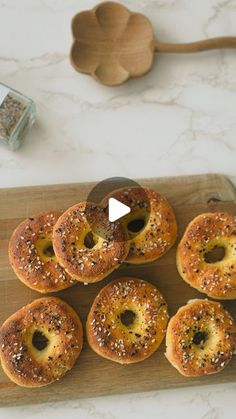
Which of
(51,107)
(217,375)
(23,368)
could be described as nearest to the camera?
(23,368)

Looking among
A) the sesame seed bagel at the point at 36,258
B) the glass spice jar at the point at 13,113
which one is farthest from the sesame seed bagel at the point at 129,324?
the glass spice jar at the point at 13,113

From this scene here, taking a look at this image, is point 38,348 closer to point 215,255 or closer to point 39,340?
point 39,340

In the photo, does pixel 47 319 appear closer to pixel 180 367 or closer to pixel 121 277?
pixel 121 277

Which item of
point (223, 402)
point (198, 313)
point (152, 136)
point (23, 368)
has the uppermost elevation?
point (152, 136)

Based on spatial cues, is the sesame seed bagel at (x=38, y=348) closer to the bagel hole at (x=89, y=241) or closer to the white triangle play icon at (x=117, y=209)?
the bagel hole at (x=89, y=241)

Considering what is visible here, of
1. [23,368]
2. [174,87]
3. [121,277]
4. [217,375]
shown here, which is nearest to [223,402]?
[217,375]

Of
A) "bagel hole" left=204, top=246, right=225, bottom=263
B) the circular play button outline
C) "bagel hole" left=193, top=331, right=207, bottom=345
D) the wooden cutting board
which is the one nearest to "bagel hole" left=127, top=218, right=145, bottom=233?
the circular play button outline
